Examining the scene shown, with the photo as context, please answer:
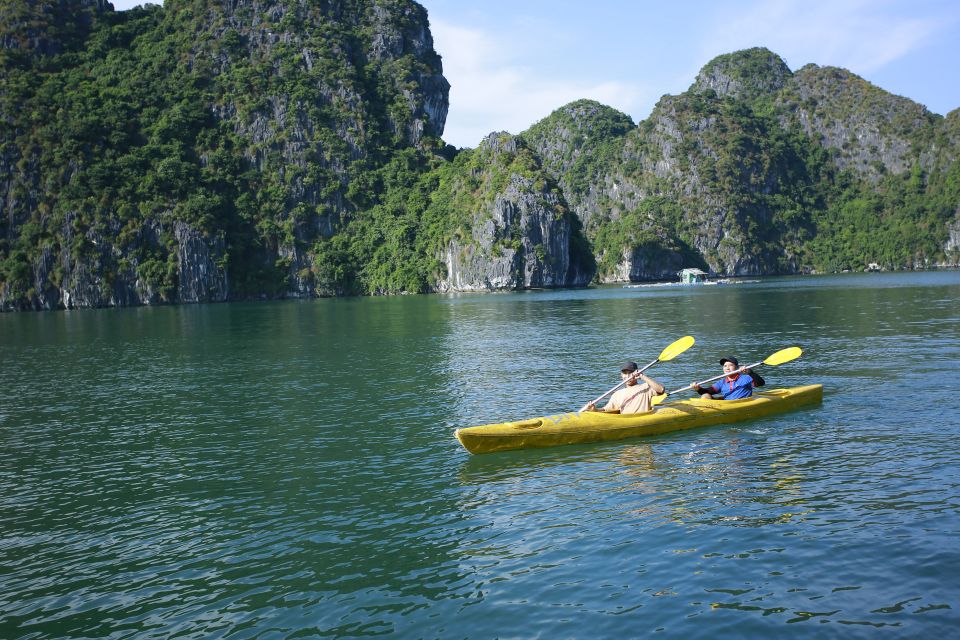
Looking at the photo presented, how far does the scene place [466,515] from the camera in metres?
11.4

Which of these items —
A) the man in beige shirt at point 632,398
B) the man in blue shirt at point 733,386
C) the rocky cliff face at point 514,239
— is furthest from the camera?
the rocky cliff face at point 514,239

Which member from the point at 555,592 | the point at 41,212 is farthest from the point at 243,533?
the point at 41,212

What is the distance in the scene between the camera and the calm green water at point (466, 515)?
8.04 m

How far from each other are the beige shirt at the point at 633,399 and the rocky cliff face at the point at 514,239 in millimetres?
117799

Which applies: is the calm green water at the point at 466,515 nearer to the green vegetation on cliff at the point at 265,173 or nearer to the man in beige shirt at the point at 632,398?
the man in beige shirt at the point at 632,398

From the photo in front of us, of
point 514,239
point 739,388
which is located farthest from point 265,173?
point 739,388

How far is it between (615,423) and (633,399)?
42.0 inches

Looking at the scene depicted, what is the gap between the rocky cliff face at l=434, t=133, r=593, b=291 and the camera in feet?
443

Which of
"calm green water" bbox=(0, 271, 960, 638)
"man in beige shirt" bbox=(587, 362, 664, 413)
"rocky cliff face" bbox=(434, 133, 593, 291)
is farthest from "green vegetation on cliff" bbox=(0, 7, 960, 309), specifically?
"man in beige shirt" bbox=(587, 362, 664, 413)

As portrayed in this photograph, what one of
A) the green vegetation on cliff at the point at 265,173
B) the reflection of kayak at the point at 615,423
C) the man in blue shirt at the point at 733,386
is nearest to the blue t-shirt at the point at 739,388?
the man in blue shirt at the point at 733,386

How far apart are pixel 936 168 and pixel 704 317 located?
19121 centimetres

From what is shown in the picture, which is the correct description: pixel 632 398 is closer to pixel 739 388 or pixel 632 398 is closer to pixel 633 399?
pixel 633 399

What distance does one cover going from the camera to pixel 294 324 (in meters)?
58.6

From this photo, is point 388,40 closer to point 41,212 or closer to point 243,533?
point 41,212
